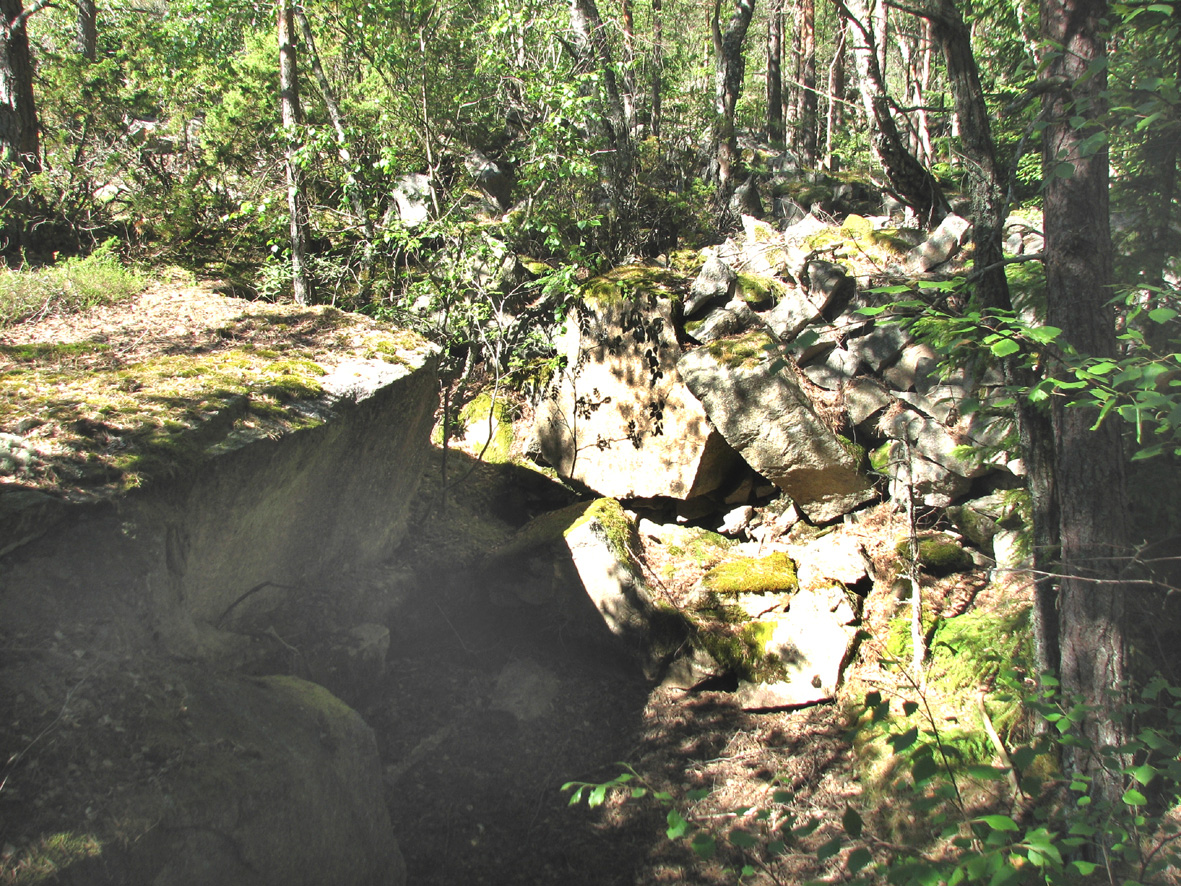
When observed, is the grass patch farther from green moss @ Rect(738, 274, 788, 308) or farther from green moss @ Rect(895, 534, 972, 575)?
green moss @ Rect(895, 534, 972, 575)

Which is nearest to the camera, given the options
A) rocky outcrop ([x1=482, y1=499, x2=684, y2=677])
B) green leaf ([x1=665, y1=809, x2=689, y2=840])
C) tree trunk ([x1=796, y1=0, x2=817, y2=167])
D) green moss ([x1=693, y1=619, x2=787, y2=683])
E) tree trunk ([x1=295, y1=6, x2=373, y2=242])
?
green leaf ([x1=665, y1=809, x2=689, y2=840])

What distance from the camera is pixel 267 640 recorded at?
13.5ft

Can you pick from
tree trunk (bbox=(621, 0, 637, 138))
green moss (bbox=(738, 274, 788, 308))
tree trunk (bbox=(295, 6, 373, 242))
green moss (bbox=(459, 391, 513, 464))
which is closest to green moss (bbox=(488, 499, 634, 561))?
green moss (bbox=(459, 391, 513, 464))

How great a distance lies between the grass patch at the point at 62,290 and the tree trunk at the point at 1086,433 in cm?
591

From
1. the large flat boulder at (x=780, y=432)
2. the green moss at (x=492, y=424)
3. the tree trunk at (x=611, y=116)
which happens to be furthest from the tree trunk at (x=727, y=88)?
the green moss at (x=492, y=424)

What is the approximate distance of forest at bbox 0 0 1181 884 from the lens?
3115mm

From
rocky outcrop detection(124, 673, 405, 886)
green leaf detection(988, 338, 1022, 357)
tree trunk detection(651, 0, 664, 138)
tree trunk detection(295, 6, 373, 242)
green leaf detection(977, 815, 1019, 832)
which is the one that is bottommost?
rocky outcrop detection(124, 673, 405, 886)

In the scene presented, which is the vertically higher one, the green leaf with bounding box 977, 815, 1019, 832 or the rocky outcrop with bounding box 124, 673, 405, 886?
the green leaf with bounding box 977, 815, 1019, 832

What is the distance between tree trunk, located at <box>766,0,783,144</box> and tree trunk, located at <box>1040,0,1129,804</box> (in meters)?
10.6

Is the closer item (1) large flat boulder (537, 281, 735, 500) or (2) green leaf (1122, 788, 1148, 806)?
(2) green leaf (1122, 788, 1148, 806)

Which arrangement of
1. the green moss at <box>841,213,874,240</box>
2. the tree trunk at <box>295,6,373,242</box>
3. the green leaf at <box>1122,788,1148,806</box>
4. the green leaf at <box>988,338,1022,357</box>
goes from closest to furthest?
the green leaf at <box>1122,788,1148,806</box>, the green leaf at <box>988,338,1022,357</box>, the tree trunk at <box>295,6,373,242</box>, the green moss at <box>841,213,874,240</box>

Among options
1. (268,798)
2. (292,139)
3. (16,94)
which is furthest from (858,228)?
(16,94)

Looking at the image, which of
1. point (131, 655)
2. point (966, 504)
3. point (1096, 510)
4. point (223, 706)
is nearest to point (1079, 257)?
point (1096, 510)

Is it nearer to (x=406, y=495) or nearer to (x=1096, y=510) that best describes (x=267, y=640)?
(x=406, y=495)
